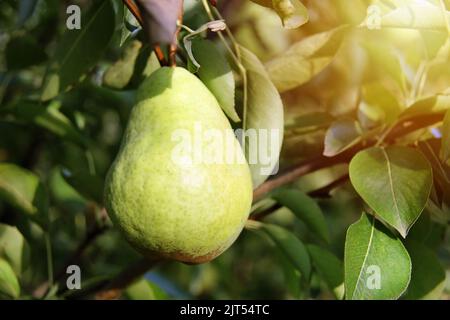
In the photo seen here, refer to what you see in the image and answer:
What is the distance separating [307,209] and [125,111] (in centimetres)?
45

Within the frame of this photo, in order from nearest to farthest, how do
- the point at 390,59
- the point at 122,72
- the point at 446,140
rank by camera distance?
the point at 446,140
the point at 122,72
the point at 390,59

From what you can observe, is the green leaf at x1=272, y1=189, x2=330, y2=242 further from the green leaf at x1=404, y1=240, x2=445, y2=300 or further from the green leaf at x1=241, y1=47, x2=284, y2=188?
the green leaf at x1=241, y1=47, x2=284, y2=188

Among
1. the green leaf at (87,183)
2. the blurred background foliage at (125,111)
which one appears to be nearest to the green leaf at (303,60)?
the blurred background foliage at (125,111)

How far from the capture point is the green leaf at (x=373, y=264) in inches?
33.9

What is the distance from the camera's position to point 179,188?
28.9 inches

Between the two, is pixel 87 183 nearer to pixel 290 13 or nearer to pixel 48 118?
pixel 48 118

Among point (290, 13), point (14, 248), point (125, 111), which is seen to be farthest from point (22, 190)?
point (290, 13)

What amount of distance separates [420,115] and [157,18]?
45cm

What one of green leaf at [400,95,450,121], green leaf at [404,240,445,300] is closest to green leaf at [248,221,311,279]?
green leaf at [404,240,445,300]

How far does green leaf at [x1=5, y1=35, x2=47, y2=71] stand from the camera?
136 centimetres

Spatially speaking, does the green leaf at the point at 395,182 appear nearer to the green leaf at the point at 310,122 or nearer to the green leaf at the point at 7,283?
the green leaf at the point at 310,122

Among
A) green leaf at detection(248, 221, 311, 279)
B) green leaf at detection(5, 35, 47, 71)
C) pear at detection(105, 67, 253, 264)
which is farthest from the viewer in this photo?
green leaf at detection(5, 35, 47, 71)

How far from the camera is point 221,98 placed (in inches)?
35.0
